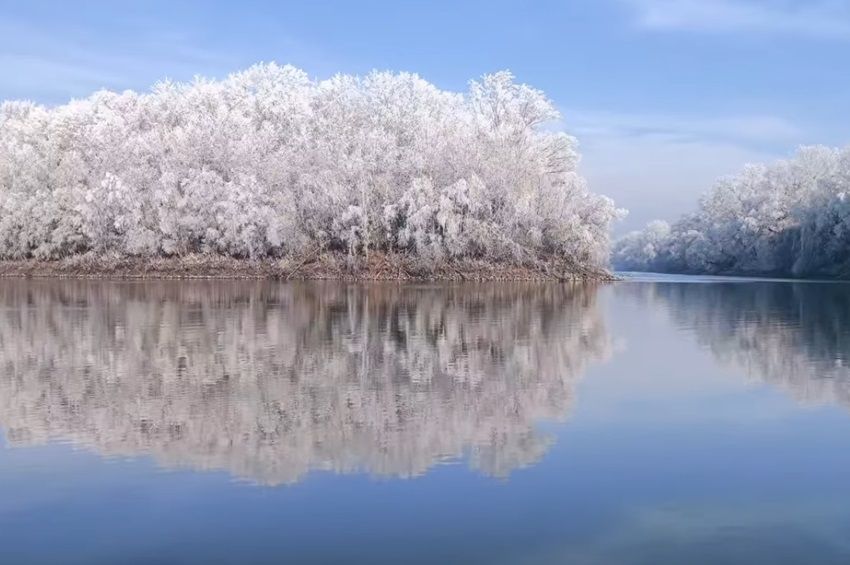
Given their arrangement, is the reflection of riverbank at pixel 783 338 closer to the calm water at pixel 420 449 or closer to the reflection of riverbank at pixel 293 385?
the calm water at pixel 420 449

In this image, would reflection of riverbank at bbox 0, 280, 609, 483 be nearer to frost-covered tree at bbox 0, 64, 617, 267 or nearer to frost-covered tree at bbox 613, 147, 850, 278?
frost-covered tree at bbox 0, 64, 617, 267

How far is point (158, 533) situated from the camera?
688cm

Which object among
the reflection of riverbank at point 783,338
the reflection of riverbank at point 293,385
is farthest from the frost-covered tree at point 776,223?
the reflection of riverbank at point 293,385

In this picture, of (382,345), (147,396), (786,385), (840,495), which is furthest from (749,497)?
(382,345)

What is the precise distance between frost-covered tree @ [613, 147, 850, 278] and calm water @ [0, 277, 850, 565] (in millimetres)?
60352

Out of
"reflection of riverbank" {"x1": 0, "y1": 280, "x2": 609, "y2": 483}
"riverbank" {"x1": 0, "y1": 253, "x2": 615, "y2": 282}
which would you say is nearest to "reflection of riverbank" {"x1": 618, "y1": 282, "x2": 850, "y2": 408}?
"reflection of riverbank" {"x1": 0, "y1": 280, "x2": 609, "y2": 483}

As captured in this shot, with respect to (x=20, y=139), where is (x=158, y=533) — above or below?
below

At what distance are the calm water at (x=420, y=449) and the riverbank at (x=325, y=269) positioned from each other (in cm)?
3413

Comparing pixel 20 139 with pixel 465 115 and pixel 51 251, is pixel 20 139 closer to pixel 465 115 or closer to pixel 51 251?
pixel 51 251

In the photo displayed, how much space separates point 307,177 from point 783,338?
4004cm

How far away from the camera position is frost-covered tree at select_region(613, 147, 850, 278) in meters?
74.2

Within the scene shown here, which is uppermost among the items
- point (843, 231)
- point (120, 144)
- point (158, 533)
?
point (120, 144)

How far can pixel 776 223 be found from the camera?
84188mm

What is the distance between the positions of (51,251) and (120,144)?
9.14 meters
